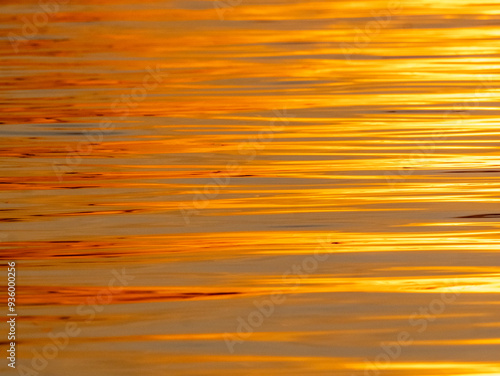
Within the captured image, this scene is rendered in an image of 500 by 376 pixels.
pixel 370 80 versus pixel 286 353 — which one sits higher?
pixel 370 80

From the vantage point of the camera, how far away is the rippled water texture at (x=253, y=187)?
72.8 inches

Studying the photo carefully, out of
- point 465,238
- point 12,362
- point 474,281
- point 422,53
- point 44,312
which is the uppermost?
point 422,53

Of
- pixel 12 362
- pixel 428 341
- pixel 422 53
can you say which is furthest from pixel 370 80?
pixel 12 362

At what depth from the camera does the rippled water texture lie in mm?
1849

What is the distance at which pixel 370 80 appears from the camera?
2.83 m

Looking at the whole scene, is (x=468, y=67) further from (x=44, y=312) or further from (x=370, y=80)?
(x=44, y=312)

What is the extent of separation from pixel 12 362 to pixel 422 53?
177 centimetres

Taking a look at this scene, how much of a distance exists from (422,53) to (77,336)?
1655mm

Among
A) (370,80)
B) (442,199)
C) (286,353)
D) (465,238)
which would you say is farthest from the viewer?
(370,80)

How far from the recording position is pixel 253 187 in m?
2.33

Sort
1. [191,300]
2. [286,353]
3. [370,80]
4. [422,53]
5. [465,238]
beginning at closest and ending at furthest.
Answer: [286,353], [191,300], [465,238], [370,80], [422,53]

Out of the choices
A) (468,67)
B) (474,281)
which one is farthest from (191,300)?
(468,67)

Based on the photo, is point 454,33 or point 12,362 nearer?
point 12,362

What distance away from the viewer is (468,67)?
296 centimetres
